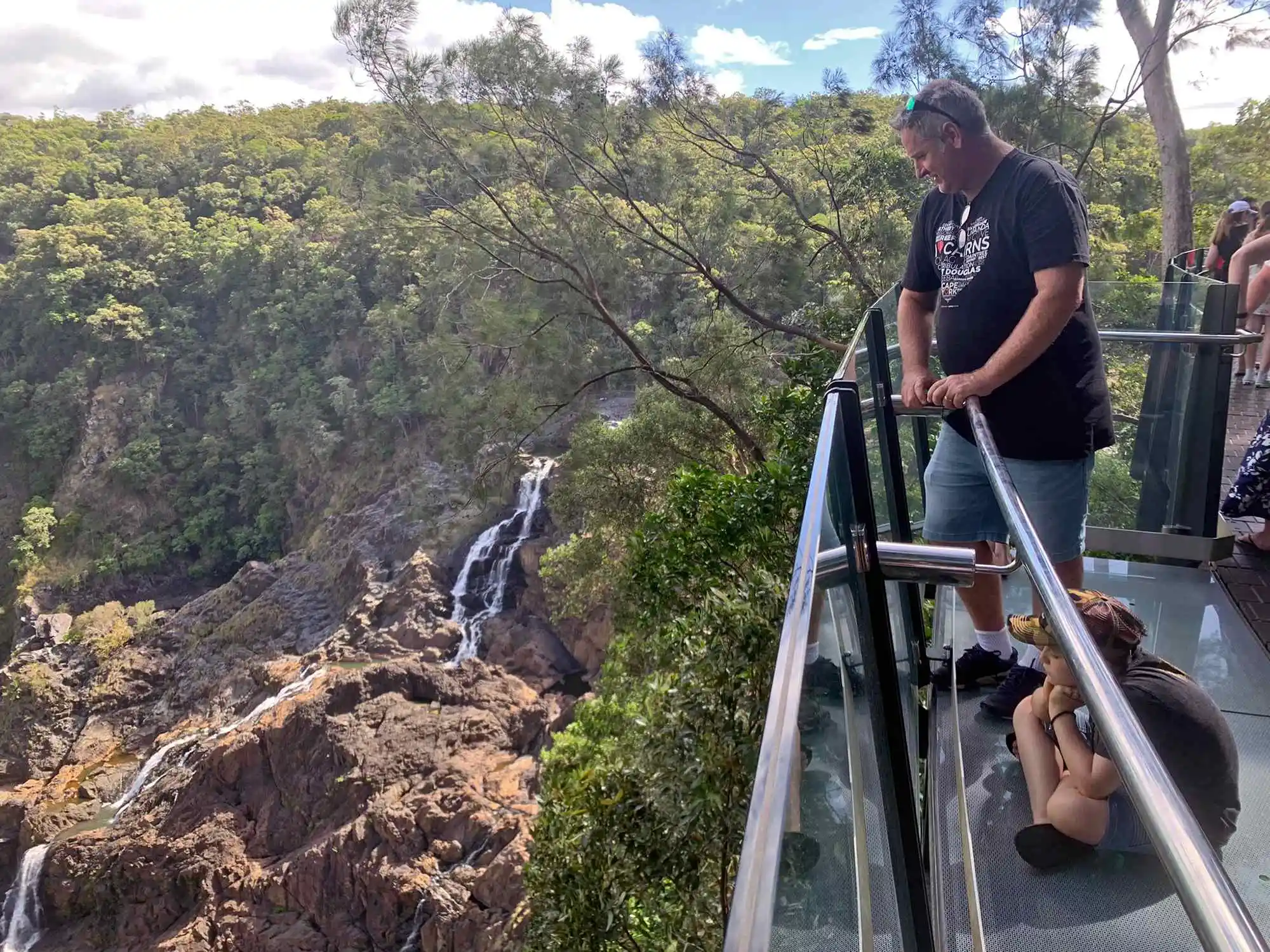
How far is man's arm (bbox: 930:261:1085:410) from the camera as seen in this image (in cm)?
166

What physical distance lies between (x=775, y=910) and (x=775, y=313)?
1161 cm

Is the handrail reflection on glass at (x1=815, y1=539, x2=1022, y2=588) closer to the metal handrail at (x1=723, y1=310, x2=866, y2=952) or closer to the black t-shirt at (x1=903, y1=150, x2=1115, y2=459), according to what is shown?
the metal handrail at (x1=723, y1=310, x2=866, y2=952)

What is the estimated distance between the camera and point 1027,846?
138 centimetres

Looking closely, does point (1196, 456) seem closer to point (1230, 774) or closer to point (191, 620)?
point (1230, 774)

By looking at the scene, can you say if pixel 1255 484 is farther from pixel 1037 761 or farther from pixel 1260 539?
pixel 1037 761

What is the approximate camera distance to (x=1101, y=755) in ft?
3.55

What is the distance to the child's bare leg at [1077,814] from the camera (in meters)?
1.20

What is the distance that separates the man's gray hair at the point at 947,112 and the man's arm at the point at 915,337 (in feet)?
1.35

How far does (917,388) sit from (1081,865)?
101 centimetres

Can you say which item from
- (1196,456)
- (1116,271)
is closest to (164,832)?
(1196,456)

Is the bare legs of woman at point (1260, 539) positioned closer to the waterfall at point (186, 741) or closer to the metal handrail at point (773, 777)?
the metal handrail at point (773, 777)

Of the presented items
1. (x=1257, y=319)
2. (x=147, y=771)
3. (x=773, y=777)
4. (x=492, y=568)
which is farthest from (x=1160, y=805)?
(x=147, y=771)

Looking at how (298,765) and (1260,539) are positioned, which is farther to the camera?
(298,765)

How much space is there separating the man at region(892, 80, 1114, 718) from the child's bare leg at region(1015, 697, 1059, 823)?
0.29m
